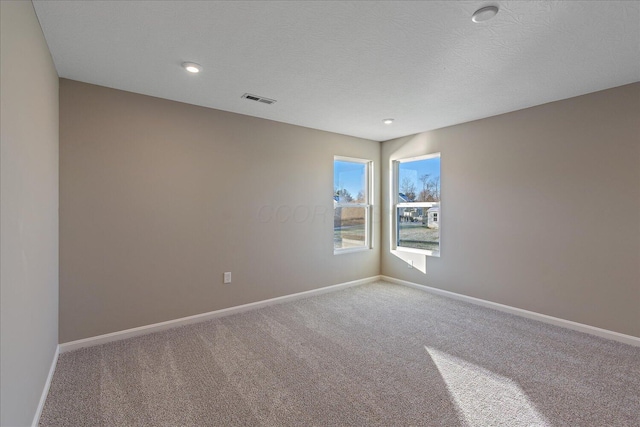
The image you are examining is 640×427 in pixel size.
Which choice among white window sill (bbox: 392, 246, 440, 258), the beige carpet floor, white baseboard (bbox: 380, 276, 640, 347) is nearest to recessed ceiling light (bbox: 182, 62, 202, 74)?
the beige carpet floor

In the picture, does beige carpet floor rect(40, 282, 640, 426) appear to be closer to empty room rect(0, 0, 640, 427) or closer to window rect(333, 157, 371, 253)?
empty room rect(0, 0, 640, 427)

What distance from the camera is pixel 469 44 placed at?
2.03 m

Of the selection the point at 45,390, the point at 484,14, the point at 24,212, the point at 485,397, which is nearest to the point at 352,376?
the point at 485,397

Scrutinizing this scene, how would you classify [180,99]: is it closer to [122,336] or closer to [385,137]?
[122,336]

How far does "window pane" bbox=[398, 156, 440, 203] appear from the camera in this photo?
4.32m

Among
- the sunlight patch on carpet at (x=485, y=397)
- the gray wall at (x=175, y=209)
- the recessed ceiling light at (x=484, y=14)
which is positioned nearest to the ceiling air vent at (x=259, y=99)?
the gray wall at (x=175, y=209)

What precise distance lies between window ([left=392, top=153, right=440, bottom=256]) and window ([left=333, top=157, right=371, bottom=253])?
48 cm

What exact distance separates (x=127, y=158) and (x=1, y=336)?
200 centimetres

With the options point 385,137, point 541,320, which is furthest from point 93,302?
point 541,320

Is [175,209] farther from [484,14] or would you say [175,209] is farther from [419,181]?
[419,181]

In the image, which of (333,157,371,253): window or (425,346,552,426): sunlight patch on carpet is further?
(333,157,371,253): window

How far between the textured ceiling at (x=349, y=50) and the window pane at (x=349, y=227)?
192 centimetres

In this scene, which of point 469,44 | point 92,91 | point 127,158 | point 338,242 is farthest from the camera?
point 338,242

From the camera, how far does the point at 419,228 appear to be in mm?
4543
